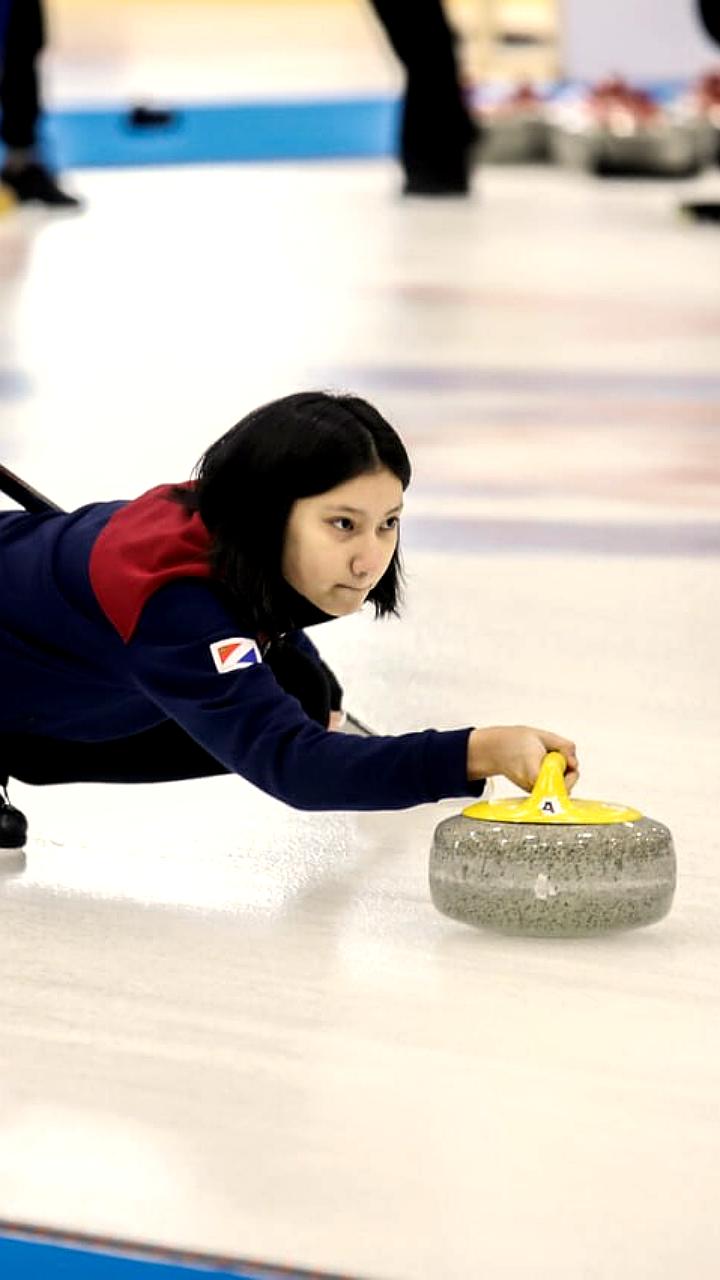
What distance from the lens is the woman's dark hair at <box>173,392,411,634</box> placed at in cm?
182

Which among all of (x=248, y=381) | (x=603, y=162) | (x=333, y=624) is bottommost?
(x=603, y=162)

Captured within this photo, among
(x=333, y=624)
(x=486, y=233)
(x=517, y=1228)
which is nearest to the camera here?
(x=517, y=1228)

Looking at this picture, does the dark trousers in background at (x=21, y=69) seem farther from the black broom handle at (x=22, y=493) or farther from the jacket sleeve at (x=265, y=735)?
the jacket sleeve at (x=265, y=735)

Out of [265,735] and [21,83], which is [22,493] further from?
[21,83]

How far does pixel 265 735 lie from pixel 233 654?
7cm

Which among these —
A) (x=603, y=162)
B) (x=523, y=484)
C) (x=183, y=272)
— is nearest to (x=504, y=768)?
(x=523, y=484)

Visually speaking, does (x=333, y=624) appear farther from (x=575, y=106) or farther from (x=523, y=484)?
(x=575, y=106)

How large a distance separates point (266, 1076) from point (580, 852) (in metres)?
0.34

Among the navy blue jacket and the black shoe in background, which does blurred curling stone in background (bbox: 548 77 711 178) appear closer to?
the black shoe in background

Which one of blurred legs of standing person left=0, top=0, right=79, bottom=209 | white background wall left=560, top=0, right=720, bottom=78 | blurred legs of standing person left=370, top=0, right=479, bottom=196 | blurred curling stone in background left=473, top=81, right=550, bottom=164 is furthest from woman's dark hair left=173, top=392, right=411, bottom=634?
white background wall left=560, top=0, right=720, bottom=78

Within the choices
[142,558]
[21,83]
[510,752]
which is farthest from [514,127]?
[510,752]

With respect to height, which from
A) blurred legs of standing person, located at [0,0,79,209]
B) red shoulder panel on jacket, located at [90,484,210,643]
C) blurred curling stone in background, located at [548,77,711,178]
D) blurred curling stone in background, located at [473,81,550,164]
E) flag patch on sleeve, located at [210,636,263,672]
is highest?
red shoulder panel on jacket, located at [90,484,210,643]

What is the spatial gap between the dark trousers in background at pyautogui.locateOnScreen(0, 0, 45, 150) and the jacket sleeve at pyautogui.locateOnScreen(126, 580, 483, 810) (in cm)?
531

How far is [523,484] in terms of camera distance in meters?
3.65
